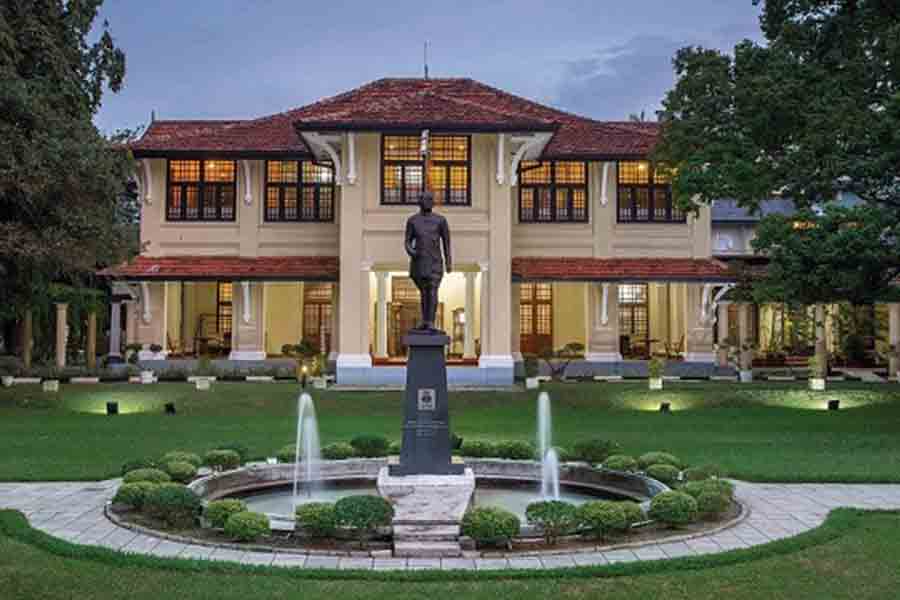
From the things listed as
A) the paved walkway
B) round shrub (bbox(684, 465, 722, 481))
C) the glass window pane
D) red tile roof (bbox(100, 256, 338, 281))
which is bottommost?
the paved walkway

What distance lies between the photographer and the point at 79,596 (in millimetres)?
6727

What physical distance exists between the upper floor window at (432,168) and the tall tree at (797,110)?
683 cm

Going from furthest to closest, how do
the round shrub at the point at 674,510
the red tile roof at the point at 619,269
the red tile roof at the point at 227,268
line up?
the red tile roof at the point at 619,269 < the red tile roof at the point at 227,268 < the round shrub at the point at 674,510

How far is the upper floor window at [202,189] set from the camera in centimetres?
2761

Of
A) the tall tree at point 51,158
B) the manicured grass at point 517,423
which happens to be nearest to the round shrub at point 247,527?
the manicured grass at point 517,423

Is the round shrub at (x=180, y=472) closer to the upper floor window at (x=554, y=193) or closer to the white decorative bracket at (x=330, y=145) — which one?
the white decorative bracket at (x=330, y=145)

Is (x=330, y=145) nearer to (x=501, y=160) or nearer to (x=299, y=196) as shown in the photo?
(x=299, y=196)

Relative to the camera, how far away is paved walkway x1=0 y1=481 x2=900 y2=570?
7.78 m

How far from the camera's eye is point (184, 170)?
27703 mm

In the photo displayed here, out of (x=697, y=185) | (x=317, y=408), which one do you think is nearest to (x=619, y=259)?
(x=697, y=185)

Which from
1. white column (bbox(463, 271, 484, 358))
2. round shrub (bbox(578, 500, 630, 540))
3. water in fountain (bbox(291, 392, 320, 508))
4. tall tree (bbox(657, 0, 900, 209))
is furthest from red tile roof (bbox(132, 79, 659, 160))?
round shrub (bbox(578, 500, 630, 540))

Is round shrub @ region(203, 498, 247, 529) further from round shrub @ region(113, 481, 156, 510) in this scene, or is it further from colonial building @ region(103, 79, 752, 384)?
colonial building @ region(103, 79, 752, 384)

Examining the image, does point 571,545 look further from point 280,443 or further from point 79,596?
point 280,443

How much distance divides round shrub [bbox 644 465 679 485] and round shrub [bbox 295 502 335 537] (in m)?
4.57
